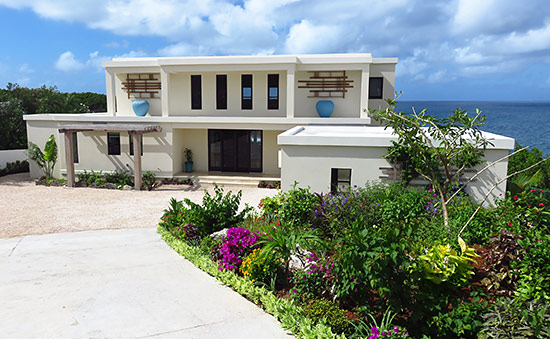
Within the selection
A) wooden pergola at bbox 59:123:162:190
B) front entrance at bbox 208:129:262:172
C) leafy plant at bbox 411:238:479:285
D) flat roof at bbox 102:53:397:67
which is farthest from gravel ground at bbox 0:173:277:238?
leafy plant at bbox 411:238:479:285

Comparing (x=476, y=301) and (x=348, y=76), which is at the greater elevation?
(x=348, y=76)

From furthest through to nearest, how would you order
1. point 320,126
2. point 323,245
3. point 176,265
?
point 320,126
point 176,265
point 323,245

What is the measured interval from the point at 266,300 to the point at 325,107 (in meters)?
13.8

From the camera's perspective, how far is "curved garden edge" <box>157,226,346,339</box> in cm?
534

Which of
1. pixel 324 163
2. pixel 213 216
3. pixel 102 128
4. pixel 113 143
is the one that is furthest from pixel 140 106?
pixel 213 216

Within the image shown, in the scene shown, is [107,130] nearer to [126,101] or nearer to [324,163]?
[126,101]

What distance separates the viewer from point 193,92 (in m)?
20.3

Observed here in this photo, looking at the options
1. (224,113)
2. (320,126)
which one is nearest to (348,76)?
(320,126)

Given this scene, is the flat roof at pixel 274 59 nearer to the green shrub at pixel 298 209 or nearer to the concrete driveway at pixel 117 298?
the green shrub at pixel 298 209

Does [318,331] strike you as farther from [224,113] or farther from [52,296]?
[224,113]

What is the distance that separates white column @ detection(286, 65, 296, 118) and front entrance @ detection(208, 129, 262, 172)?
8.41ft

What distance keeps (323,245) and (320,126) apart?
11.3 m

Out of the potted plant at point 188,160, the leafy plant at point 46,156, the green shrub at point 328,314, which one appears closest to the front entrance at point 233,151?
the potted plant at point 188,160

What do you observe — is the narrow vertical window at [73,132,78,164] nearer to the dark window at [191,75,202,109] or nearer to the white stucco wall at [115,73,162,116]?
the white stucco wall at [115,73,162,116]
